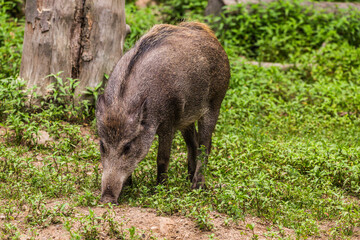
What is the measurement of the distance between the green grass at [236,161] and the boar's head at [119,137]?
0.72 ft

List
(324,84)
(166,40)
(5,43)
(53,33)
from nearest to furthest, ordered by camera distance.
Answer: (166,40) < (53,33) < (5,43) < (324,84)

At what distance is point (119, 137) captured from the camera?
492 centimetres

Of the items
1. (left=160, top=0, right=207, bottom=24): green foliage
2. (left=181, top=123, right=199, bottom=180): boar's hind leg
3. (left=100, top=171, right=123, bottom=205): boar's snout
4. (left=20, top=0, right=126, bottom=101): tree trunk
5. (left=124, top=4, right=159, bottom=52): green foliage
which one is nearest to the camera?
(left=100, top=171, right=123, bottom=205): boar's snout

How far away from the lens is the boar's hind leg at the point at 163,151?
17.2 feet

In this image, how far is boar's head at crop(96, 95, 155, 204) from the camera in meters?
4.89

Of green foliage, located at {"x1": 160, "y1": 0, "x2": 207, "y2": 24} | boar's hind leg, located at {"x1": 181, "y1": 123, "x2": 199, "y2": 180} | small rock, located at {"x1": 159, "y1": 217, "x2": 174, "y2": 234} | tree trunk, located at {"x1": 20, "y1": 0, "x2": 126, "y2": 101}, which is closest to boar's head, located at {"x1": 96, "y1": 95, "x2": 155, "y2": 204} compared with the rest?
small rock, located at {"x1": 159, "y1": 217, "x2": 174, "y2": 234}

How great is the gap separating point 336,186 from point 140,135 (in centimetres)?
253

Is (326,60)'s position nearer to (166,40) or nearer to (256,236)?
(166,40)

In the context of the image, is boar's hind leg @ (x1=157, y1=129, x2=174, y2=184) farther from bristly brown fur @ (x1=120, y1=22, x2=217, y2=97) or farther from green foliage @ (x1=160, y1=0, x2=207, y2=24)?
green foliage @ (x1=160, y1=0, x2=207, y2=24)

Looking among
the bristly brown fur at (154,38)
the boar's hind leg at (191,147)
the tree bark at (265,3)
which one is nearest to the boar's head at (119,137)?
the bristly brown fur at (154,38)

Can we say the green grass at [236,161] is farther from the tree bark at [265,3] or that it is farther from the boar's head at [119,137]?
the tree bark at [265,3]

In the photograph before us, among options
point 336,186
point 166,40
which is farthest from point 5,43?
point 336,186

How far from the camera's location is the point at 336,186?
236 inches

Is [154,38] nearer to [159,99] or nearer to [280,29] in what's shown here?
[159,99]
